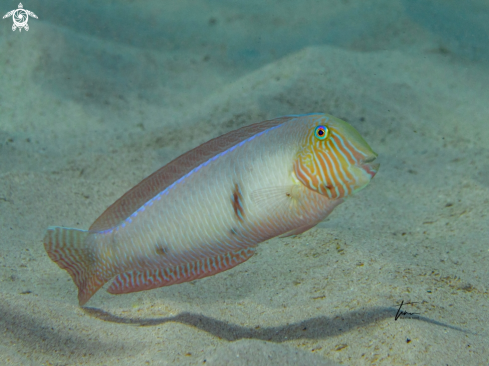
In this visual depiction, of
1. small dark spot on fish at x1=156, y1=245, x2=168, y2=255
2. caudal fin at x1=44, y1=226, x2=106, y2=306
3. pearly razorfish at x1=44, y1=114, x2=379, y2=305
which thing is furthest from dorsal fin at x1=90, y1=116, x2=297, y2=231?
small dark spot on fish at x1=156, y1=245, x2=168, y2=255

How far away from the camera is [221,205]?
183cm

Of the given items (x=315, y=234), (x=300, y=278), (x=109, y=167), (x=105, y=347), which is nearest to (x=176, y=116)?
(x=109, y=167)

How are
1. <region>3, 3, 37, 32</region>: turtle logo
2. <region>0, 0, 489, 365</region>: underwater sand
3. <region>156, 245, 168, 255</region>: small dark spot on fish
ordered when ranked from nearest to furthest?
1. <region>156, 245, 168, 255</region>: small dark spot on fish
2. <region>0, 0, 489, 365</region>: underwater sand
3. <region>3, 3, 37, 32</region>: turtle logo

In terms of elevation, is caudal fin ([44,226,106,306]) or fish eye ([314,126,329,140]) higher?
fish eye ([314,126,329,140])

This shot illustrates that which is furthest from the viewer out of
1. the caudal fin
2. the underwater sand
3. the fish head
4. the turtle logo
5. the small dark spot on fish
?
the turtle logo

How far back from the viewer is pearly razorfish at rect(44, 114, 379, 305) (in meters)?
1.74

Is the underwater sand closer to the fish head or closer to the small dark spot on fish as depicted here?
the small dark spot on fish

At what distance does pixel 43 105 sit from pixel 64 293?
12.4 feet

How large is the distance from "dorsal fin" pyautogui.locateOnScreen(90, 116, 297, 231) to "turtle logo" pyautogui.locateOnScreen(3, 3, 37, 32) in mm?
5625

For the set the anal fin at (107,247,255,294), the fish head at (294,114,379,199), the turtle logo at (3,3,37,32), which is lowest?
the anal fin at (107,247,255,294)

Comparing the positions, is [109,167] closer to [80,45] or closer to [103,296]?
[103,296]

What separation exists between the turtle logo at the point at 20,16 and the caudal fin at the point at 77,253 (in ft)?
18.0

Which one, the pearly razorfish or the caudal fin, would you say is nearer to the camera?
the pearly razorfish

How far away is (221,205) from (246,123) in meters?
3.30
